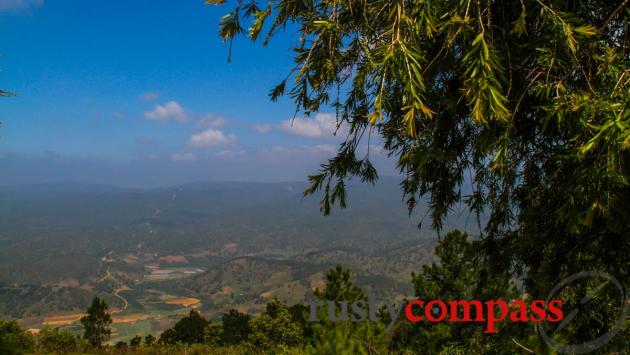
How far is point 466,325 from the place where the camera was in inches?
568

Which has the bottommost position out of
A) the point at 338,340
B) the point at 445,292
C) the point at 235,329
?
the point at 235,329

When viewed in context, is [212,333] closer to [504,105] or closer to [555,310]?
[555,310]

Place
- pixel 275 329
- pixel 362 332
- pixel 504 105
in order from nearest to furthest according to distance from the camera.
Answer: pixel 504 105
pixel 362 332
pixel 275 329

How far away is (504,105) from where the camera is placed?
2.83 m

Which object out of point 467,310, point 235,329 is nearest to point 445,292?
point 467,310

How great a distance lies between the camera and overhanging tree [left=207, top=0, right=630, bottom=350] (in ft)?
7.52

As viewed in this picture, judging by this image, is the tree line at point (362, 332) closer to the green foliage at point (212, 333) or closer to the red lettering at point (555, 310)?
the green foliage at point (212, 333)

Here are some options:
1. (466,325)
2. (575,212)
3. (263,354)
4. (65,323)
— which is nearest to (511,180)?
(575,212)

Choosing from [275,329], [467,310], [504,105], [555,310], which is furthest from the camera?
[275,329]

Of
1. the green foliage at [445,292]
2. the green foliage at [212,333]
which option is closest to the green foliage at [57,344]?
the green foliage at [445,292]

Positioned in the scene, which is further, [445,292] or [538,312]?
[445,292]

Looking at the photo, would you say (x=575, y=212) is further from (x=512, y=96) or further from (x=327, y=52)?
(x=327, y=52)

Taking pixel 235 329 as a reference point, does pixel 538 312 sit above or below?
above

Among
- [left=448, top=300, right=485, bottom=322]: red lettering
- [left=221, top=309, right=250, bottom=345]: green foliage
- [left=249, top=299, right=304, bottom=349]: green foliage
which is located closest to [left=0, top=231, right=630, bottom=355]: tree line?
[left=249, top=299, right=304, bottom=349]: green foliage
